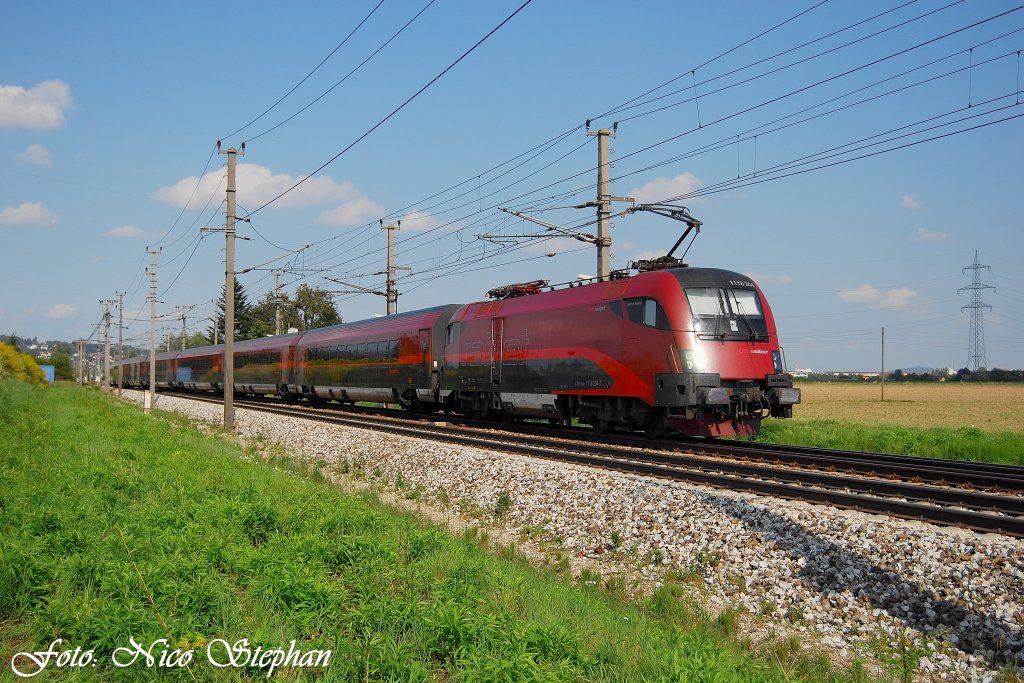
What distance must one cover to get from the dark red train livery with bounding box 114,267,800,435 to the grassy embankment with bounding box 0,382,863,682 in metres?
7.48

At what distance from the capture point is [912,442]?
19.3 m

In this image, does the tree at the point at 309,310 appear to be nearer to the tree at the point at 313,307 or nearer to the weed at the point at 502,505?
the tree at the point at 313,307

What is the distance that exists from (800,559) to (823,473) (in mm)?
4860

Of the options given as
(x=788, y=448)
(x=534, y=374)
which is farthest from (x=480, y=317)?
(x=788, y=448)

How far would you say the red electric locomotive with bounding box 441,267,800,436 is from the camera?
1600 centimetres

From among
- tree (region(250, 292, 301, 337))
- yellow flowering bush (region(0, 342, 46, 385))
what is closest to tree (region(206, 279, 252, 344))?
tree (region(250, 292, 301, 337))

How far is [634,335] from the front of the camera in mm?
17031

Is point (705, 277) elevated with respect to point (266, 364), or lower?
elevated

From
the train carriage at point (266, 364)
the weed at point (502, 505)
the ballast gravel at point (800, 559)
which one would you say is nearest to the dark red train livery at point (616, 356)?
the ballast gravel at point (800, 559)

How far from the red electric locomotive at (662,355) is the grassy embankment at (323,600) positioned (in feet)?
23.9

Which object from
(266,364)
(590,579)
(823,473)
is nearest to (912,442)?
(823,473)

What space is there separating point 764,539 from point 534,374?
12.5 m

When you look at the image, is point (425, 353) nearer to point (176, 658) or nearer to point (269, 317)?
point (176, 658)

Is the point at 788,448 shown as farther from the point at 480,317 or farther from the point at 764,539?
the point at 480,317
